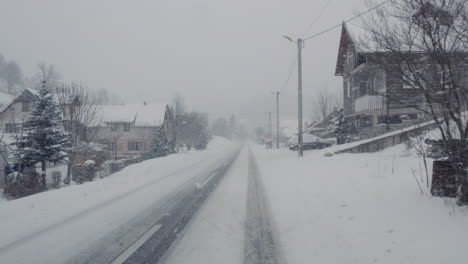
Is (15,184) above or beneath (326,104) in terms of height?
beneath

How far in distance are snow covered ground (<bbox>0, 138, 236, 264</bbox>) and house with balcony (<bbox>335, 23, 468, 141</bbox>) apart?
6372 mm

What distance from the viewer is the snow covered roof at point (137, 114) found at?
148 feet

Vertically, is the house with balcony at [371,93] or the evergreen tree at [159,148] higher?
the house with balcony at [371,93]

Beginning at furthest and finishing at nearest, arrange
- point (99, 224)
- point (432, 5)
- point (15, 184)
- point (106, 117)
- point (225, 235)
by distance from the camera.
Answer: point (106, 117) → point (15, 184) → point (99, 224) → point (225, 235) → point (432, 5)

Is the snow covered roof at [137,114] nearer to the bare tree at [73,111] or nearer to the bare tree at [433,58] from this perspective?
the bare tree at [73,111]

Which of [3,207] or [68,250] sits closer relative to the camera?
[68,250]

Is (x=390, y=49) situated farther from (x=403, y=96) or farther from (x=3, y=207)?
A: (x=3, y=207)

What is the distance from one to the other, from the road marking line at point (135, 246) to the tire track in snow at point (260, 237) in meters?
1.83

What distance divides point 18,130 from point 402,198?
18750mm

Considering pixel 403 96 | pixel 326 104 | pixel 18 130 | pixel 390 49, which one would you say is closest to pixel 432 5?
pixel 390 49

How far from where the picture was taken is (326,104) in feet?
180

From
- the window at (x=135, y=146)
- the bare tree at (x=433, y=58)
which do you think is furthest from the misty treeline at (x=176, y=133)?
the bare tree at (x=433, y=58)

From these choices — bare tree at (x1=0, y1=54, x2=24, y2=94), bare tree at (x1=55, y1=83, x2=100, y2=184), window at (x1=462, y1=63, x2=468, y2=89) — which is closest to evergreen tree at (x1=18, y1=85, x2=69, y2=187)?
bare tree at (x1=55, y1=83, x2=100, y2=184)

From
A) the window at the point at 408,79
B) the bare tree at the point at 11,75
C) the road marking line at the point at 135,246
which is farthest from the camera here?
the bare tree at the point at 11,75
